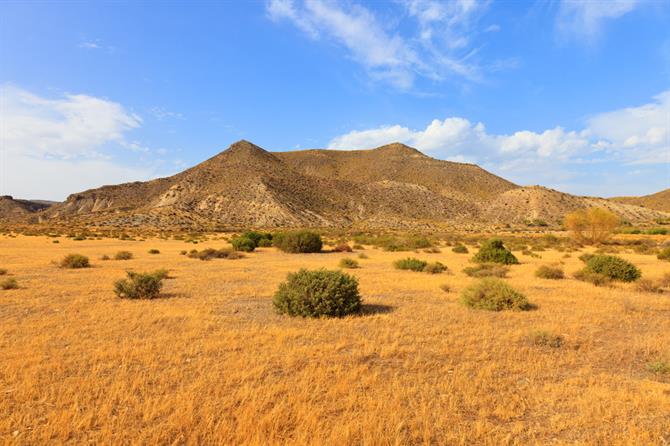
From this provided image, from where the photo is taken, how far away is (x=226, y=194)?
9138 cm

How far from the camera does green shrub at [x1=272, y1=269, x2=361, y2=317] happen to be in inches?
389

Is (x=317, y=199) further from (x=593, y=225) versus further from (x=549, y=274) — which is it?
(x=549, y=274)

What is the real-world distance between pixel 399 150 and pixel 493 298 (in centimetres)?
13412

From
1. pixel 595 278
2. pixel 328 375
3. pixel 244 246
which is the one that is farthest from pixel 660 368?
pixel 244 246

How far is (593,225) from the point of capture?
41.0 meters

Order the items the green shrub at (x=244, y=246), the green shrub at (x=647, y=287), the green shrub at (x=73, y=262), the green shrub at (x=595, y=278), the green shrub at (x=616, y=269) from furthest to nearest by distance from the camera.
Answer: the green shrub at (x=244, y=246) → the green shrub at (x=73, y=262) → the green shrub at (x=616, y=269) → the green shrub at (x=595, y=278) → the green shrub at (x=647, y=287)

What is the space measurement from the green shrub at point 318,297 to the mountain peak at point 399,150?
429 ft

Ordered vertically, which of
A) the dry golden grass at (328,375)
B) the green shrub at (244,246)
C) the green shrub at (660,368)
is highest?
the green shrub at (244,246)

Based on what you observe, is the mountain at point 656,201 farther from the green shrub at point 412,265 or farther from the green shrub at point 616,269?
the green shrub at point 412,265

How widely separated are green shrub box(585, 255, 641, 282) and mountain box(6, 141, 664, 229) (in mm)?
65551

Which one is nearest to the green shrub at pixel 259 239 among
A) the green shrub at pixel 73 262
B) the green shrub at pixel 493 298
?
the green shrub at pixel 73 262

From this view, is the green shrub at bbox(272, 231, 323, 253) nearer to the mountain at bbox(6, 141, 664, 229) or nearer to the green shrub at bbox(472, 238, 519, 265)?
the green shrub at bbox(472, 238, 519, 265)

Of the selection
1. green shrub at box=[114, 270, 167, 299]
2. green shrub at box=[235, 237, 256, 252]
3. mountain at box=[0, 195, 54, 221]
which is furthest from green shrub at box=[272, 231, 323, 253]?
mountain at box=[0, 195, 54, 221]

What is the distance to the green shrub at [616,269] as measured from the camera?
15.7 metres
